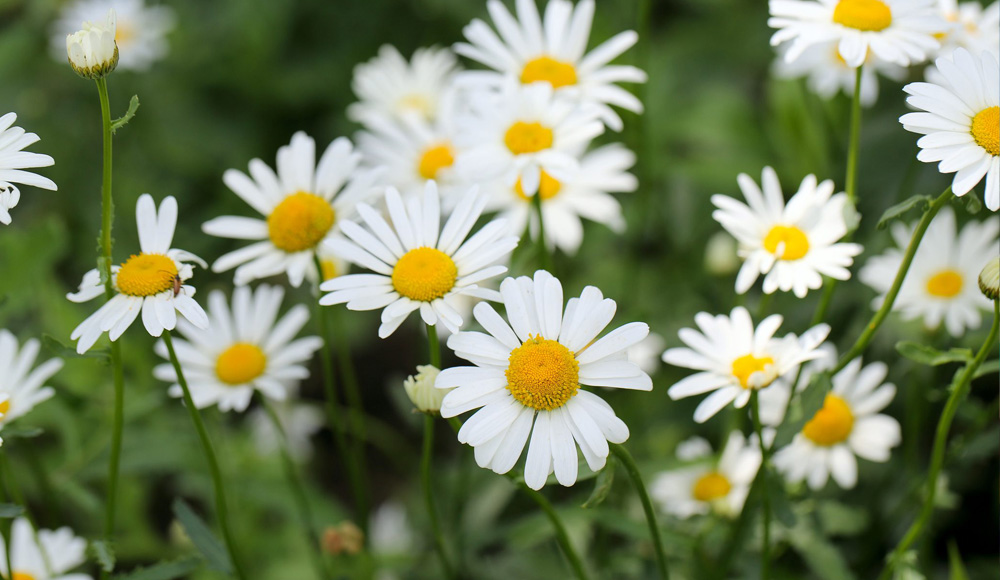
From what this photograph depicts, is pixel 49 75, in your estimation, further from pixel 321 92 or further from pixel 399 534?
pixel 399 534

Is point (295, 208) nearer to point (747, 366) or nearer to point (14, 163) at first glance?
point (14, 163)

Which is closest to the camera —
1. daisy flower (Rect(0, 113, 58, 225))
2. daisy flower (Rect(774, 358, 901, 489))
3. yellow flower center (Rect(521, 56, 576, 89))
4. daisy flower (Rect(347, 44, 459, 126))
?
daisy flower (Rect(0, 113, 58, 225))

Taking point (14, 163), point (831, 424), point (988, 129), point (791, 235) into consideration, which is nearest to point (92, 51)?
point (14, 163)

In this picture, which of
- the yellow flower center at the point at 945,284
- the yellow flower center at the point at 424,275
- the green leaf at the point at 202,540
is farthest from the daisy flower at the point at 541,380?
the yellow flower center at the point at 945,284

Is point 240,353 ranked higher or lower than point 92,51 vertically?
lower

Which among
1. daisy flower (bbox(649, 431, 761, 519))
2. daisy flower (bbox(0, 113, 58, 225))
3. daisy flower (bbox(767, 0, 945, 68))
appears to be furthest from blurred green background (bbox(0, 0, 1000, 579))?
daisy flower (bbox(767, 0, 945, 68))

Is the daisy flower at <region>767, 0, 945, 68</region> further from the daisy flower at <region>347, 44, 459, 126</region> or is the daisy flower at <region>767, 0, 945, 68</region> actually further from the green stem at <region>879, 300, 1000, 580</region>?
the daisy flower at <region>347, 44, 459, 126</region>

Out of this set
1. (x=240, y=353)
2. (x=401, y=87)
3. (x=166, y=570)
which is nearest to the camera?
(x=166, y=570)

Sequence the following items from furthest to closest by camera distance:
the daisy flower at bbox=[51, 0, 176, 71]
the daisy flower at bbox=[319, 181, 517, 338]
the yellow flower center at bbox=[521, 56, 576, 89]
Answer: the daisy flower at bbox=[51, 0, 176, 71] < the yellow flower center at bbox=[521, 56, 576, 89] < the daisy flower at bbox=[319, 181, 517, 338]

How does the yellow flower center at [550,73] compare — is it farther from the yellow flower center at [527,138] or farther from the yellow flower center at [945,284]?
the yellow flower center at [945,284]
